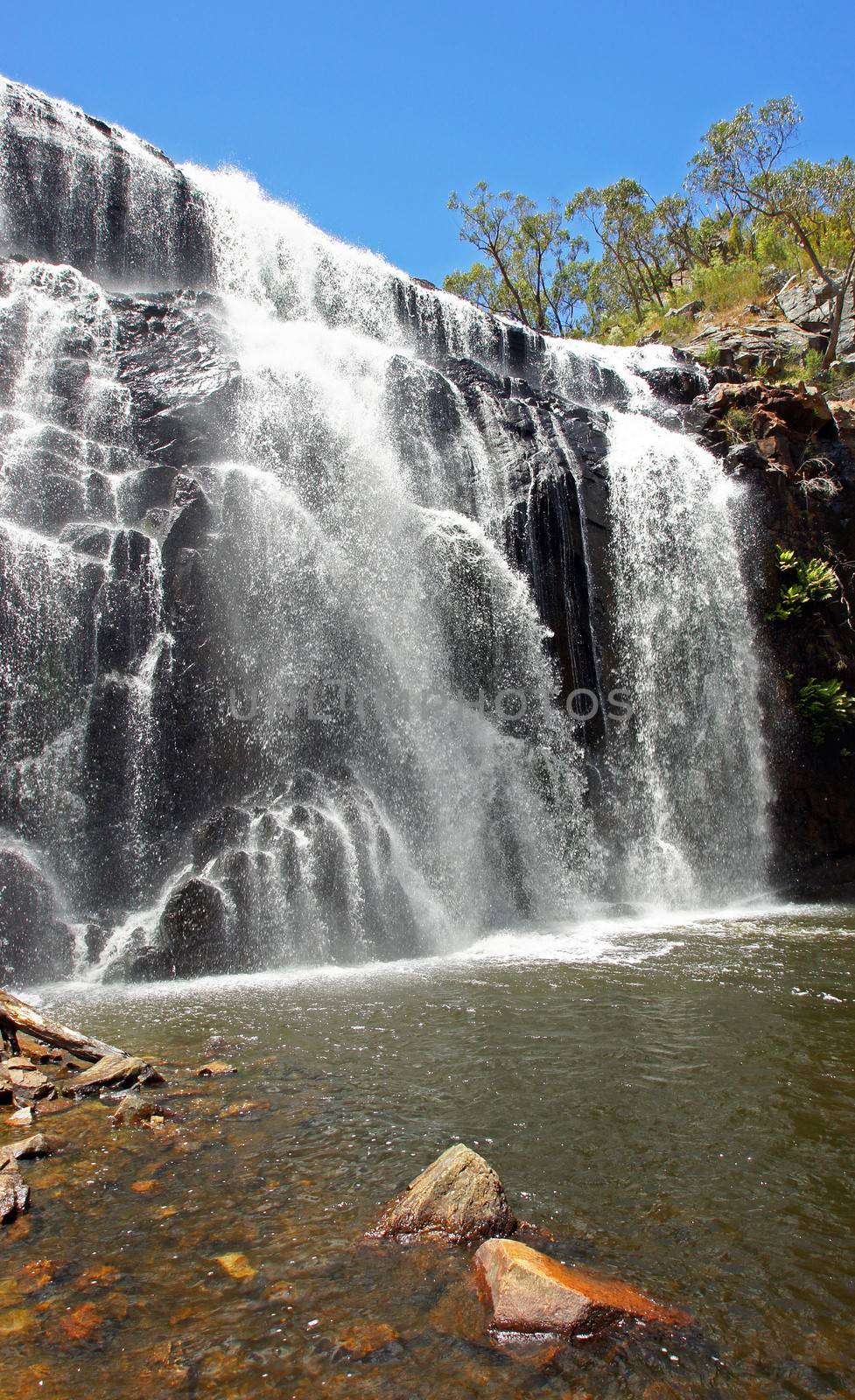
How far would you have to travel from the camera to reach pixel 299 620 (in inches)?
Result: 574

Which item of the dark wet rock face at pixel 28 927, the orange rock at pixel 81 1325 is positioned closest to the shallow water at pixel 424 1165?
the orange rock at pixel 81 1325

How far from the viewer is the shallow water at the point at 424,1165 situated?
309cm

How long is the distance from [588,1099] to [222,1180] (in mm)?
2473

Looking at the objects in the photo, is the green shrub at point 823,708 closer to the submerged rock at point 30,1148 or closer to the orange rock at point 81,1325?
the submerged rock at point 30,1148

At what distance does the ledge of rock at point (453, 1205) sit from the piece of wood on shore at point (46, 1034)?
124 inches

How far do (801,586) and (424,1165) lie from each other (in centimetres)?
1696

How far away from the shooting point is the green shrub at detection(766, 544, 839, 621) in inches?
733

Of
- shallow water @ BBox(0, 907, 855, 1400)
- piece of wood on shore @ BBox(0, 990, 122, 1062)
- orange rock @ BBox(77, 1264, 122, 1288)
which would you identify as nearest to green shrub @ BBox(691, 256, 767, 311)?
shallow water @ BBox(0, 907, 855, 1400)

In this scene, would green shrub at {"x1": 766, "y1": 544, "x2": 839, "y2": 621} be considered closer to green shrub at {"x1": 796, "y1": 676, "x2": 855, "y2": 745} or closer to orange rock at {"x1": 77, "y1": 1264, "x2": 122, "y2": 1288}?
green shrub at {"x1": 796, "y1": 676, "x2": 855, "y2": 745}

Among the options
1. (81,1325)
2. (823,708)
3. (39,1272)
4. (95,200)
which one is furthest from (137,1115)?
(95,200)

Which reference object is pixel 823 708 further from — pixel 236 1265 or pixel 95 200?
pixel 95 200

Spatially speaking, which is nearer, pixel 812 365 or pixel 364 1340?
pixel 364 1340

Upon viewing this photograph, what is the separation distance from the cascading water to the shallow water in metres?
4.04

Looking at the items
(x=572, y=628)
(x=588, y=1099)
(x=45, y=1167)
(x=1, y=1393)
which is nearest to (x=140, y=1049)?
(x=45, y=1167)
